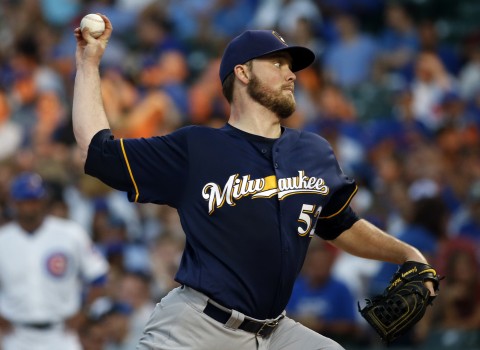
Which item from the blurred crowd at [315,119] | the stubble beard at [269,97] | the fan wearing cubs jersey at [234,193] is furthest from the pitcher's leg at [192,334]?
the blurred crowd at [315,119]

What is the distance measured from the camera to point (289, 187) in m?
4.77

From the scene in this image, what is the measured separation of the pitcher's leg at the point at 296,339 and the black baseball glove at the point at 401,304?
0.69 feet

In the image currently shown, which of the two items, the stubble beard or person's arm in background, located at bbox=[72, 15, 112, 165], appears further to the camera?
the stubble beard

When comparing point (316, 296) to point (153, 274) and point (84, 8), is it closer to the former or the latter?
point (153, 274)

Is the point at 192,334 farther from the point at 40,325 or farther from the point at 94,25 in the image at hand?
the point at 40,325

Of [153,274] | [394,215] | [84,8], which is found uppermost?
[84,8]

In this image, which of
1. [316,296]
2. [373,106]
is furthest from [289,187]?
[373,106]

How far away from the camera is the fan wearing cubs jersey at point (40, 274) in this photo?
819cm

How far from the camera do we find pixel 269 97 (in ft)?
16.1

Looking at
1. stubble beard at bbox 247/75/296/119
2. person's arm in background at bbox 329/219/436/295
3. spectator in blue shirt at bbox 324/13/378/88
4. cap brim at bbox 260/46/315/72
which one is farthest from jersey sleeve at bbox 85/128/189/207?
spectator in blue shirt at bbox 324/13/378/88

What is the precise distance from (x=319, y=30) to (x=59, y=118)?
3.58 metres

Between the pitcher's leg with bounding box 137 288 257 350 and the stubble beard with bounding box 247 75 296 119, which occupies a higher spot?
the stubble beard with bounding box 247 75 296 119

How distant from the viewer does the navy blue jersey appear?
4625 mm

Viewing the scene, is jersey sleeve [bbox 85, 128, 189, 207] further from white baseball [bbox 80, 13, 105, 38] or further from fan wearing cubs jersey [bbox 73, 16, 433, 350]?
white baseball [bbox 80, 13, 105, 38]
